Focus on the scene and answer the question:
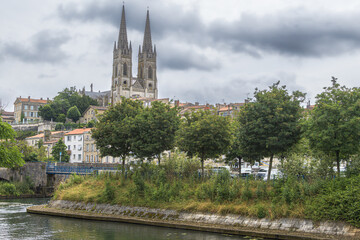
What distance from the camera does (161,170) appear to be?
38656mm

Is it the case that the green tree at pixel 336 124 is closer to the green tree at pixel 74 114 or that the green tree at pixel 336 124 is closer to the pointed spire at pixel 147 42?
the green tree at pixel 74 114

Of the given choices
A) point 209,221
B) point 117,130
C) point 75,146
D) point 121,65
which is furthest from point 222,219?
point 121,65

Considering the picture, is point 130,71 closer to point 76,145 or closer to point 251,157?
point 76,145

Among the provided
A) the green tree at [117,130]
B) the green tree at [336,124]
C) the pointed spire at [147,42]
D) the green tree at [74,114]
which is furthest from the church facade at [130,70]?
the green tree at [336,124]

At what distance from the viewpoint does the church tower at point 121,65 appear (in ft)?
614

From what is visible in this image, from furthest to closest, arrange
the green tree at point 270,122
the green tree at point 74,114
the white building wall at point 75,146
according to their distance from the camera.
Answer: the green tree at point 74,114 < the white building wall at point 75,146 < the green tree at point 270,122

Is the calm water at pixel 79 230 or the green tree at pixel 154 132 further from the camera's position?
the green tree at pixel 154 132

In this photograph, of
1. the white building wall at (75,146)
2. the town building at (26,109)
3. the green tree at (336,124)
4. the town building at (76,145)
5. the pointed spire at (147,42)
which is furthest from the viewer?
the pointed spire at (147,42)

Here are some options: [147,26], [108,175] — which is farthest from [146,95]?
[108,175]

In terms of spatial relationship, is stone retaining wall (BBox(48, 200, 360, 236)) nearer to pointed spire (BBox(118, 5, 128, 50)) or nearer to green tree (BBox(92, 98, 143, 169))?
green tree (BBox(92, 98, 143, 169))

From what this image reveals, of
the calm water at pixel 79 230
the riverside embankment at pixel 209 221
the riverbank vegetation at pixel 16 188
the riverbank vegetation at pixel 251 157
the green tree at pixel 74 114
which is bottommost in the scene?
the calm water at pixel 79 230

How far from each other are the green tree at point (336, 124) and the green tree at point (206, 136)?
8369 millimetres

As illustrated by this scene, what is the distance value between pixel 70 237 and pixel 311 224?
15351mm

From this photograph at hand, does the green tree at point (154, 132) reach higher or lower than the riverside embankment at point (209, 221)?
higher
